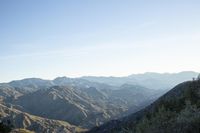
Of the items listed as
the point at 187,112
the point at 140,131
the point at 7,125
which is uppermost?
the point at 187,112

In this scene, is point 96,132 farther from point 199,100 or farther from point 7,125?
point 199,100

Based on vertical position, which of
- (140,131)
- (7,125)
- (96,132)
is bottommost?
(96,132)

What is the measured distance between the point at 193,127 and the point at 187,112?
3574mm

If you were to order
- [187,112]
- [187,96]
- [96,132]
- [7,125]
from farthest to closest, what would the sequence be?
[96,132], [7,125], [187,96], [187,112]

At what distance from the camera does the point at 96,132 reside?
15612 centimetres

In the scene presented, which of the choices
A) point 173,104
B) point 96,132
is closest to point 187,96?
point 173,104

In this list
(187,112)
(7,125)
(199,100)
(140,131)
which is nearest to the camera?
(187,112)

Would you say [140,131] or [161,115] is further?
[161,115]

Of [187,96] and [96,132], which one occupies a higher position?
[187,96]

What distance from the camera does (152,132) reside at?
14.9 meters

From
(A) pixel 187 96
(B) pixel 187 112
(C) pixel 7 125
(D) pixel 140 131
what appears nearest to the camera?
(B) pixel 187 112

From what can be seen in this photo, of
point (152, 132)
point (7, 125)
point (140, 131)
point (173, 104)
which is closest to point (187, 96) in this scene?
point (173, 104)

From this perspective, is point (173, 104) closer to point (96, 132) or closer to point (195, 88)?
point (195, 88)

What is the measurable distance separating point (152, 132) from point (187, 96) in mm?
17657
